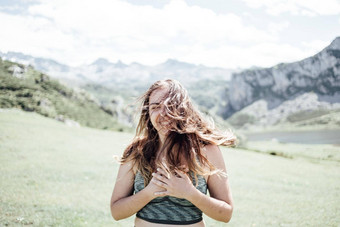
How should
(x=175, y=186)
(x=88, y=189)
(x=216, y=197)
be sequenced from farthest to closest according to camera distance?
(x=88, y=189), (x=216, y=197), (x=175, y=186)

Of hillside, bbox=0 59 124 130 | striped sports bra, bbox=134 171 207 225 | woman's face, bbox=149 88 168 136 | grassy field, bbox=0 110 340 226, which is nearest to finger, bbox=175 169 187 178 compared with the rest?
striped sports bra, bbox=134 171 207 225

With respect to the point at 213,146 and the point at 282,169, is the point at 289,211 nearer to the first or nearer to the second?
the point at 213,146

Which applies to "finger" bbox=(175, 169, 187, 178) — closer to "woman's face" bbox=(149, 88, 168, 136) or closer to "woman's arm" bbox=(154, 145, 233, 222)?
"woman's arm" bbox=(154, 145, 233, 222)

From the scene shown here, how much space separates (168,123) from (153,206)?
88 centimetres

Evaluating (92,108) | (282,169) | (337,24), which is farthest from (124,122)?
(337,24)

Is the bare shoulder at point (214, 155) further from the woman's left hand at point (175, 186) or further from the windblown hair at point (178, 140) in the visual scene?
the woman's left hand at point (175, 186)

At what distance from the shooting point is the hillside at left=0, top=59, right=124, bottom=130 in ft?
117

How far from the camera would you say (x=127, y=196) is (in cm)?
306

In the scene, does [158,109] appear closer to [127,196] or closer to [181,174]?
[181,174]

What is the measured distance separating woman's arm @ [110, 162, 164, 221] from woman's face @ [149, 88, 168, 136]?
55 centimetres

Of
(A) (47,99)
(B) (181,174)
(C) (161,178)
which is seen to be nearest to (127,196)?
(C) (161,178)

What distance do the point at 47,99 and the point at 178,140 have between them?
58.4m

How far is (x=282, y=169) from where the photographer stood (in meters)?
22.9

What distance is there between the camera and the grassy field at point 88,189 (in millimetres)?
8156
